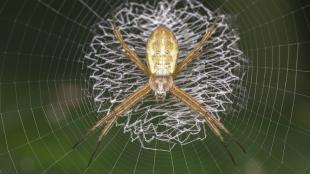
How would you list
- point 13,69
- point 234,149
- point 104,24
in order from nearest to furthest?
point 234,149 → point 13,69 → point 104,24

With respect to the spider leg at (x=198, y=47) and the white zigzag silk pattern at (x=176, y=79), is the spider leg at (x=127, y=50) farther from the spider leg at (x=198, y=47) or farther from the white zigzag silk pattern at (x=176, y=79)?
the white zigzag silk pattern at (x=176, y=79)

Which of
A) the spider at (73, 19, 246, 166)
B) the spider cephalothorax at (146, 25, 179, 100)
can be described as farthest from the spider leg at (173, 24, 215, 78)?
the spider cephalothorax at (146, 25, 179, 100)

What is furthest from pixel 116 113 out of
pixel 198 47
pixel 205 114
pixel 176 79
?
pixel 176 79

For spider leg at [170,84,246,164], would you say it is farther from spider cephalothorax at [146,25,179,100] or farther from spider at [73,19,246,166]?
spider cephalothorax at [146,25,179,100]

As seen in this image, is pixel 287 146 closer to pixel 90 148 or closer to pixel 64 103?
pixel 90 148

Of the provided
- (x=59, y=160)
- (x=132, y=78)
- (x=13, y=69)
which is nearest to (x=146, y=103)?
(x=132, y=78)
